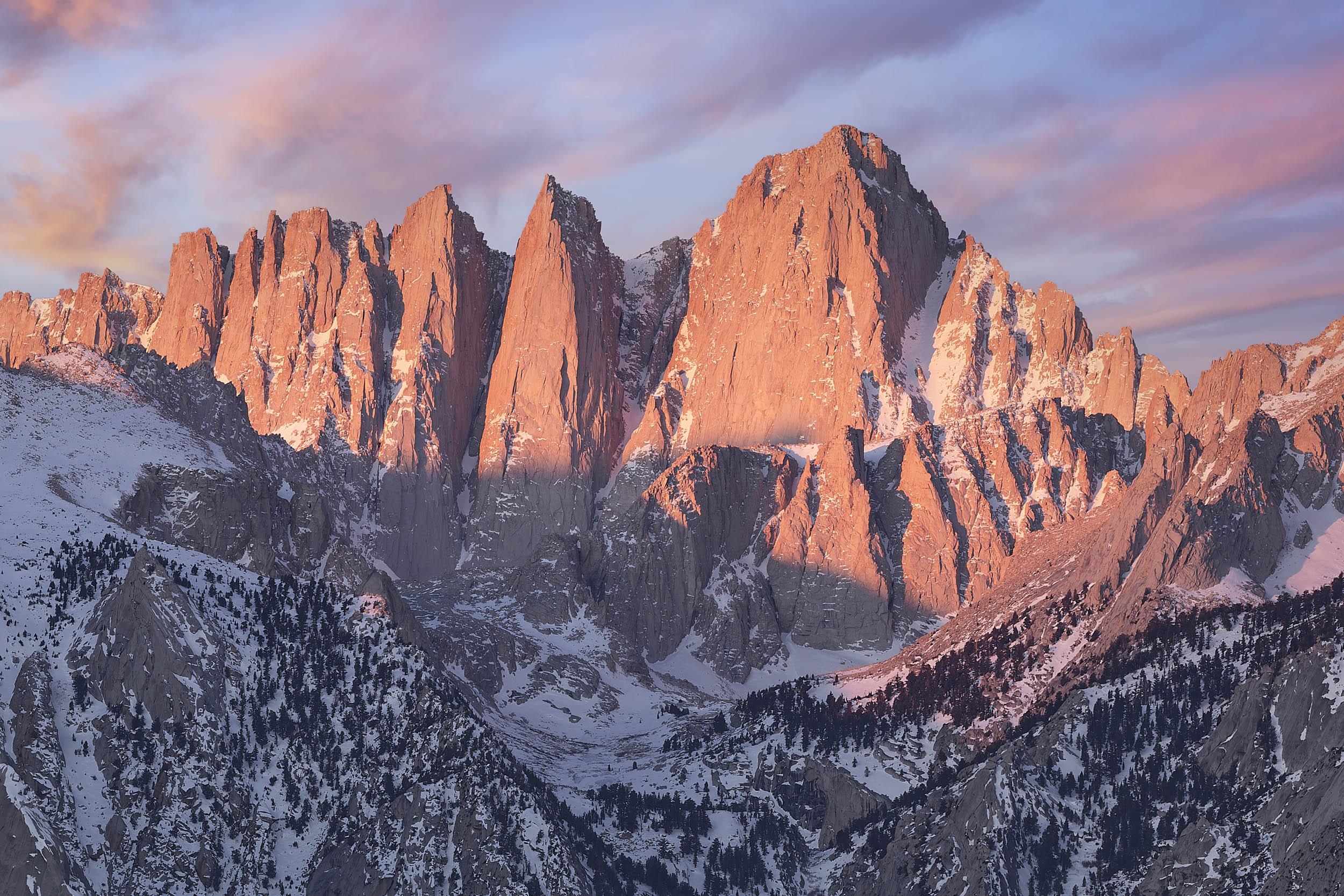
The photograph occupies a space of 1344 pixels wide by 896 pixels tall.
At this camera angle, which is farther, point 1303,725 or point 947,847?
point 947,847

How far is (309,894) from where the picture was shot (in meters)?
196

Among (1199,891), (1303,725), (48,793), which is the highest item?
(48,793)

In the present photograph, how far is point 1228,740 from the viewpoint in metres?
193

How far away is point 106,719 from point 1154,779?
4541 inches

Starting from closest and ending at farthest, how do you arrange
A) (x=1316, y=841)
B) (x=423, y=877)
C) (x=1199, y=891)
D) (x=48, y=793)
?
(x=1316, y=841)
(x=1199, y=891)
(x=48, y=793)
(x=423, y=877)

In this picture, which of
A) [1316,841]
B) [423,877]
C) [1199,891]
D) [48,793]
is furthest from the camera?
[423,877]

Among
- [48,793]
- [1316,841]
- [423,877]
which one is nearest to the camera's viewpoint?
[1316,841]

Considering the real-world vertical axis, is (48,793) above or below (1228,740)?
above

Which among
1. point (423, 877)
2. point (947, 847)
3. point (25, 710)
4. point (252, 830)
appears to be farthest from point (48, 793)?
point (947, 847)

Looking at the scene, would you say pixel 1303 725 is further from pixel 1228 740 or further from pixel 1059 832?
pixel 1059 832

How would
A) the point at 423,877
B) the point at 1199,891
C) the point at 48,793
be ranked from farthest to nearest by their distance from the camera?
the point at 423,877 < the point at 48,793 < the point at 1199,891

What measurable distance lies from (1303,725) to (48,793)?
12935cm

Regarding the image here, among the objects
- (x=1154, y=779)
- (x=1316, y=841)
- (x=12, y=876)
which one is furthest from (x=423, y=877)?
(x=1316, y=841)

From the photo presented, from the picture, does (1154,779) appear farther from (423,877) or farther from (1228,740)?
(423,877)
